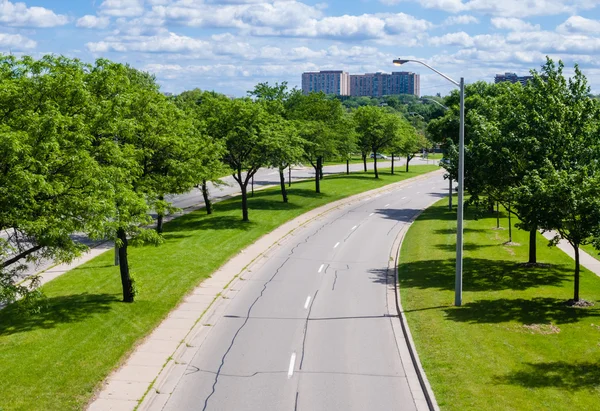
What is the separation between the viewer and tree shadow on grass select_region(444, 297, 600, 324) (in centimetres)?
2348

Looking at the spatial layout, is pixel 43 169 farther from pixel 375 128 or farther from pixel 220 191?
pixel 375 128

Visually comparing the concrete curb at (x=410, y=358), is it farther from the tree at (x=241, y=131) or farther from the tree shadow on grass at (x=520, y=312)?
the tree at (x=241, y=131)

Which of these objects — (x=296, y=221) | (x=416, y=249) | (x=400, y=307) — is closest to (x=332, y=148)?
(x=296, y=221)

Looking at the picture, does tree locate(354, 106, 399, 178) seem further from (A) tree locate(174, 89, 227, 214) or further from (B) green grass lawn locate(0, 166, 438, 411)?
(B) green grass lawn locate(0, 166, 438, 411)

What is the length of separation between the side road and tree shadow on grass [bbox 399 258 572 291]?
7.83 metres

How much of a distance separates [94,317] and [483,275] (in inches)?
717

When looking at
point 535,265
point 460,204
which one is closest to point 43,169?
point 460,204

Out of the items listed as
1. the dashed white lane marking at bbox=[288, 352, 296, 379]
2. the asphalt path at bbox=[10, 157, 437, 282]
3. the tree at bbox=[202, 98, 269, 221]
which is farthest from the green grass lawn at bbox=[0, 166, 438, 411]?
the dashed white lane marking at bbox=[288, 352, 296, 379]

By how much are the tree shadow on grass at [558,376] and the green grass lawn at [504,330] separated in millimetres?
27

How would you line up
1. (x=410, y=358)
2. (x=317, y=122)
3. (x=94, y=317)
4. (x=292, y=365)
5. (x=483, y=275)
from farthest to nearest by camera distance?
(x=317, y=122), (x=483, y=275), (x=94, y=317), (x=410, y=358), (x=292, y=365)

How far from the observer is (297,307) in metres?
26.5

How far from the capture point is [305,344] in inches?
852

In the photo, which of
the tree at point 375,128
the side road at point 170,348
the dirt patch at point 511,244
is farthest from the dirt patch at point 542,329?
the tree at point 375,128

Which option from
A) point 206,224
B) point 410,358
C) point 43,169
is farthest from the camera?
point 206,224
